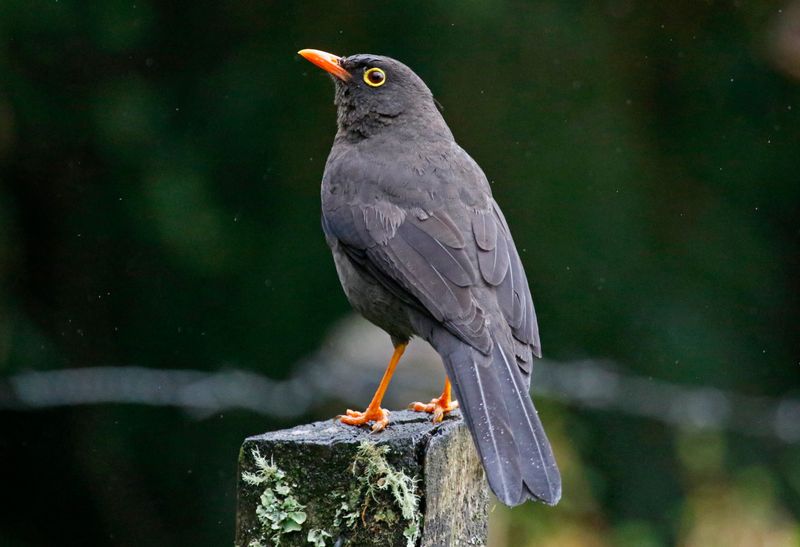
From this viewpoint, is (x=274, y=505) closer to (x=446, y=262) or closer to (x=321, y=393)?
(x=446, y=262)

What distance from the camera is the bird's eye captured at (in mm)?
4766

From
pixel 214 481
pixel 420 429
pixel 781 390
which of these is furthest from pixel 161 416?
pixel 420 429

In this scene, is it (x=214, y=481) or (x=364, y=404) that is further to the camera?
(x=214, y=481)

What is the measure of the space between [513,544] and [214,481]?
8.67 feet

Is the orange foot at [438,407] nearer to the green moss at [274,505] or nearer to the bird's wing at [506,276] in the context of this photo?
the bird's wing at [506,276]

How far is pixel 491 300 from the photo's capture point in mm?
3658

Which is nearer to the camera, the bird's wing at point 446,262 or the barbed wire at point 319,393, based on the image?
the bird's wing at point 446,262

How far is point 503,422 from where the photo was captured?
301 cm

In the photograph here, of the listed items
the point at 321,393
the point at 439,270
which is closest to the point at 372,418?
the point at 439,270

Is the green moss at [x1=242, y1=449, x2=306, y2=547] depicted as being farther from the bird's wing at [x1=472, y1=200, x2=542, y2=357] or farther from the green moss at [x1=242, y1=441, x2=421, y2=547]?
the bird's wing at [x1=472, y1=200, x2=542, y2=357]

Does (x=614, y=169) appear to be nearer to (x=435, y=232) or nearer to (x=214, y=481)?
(x=214, y=481)

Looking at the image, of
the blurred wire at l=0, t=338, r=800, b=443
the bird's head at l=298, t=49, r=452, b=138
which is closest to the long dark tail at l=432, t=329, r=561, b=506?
the bird's head at l=298, t=49, r=452, b=138

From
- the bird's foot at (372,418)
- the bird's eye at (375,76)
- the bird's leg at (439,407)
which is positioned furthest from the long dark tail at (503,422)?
the bird's eye at (375,76)

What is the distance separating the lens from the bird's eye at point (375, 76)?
477cm
